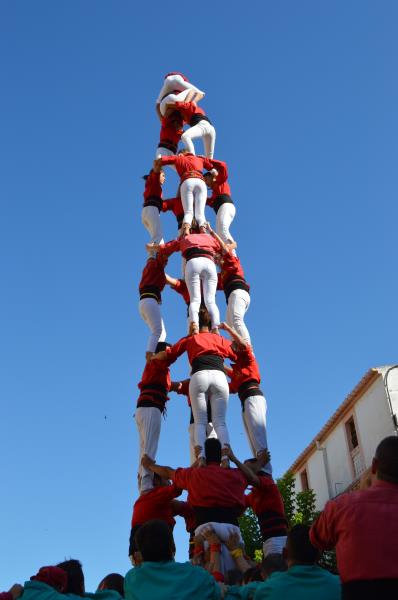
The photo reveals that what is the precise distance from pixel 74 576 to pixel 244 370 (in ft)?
16.6

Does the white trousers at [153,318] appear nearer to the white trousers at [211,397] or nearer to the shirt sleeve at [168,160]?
the white trousers at [211,397]

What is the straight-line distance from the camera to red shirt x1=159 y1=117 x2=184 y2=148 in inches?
470

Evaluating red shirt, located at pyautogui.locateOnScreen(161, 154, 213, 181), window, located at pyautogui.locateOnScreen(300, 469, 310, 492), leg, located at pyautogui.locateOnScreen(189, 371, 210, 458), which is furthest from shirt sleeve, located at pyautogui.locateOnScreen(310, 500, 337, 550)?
window, located at pyautogui.locateOnScreen(300, 469, 310, 492)

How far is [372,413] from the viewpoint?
17.8 metres

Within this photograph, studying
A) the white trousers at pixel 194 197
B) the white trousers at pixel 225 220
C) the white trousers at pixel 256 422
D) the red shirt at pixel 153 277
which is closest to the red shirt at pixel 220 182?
the white trousers at pixel 225 220

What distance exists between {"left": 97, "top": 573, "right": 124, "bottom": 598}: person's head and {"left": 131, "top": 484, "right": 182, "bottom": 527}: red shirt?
2993 mm

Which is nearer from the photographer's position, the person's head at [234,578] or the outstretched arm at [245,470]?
the person's head at [234,578]

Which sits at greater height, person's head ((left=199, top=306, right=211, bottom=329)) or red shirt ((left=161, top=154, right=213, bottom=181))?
red shirt ((left=161, top=154, right=213, bottom=181))

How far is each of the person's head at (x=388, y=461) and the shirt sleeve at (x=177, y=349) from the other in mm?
5310

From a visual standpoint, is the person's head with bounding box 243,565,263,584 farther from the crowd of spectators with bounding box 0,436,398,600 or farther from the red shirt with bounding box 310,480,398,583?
the red shirt with bounding box 310,480,398,583

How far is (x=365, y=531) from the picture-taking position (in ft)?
8.55

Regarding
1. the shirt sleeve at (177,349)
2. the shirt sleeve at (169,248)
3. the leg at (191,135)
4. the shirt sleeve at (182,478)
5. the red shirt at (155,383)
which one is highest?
the leg at (191,135)

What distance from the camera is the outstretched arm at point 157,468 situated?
688 cm

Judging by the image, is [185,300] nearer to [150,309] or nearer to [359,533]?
[150,309]
